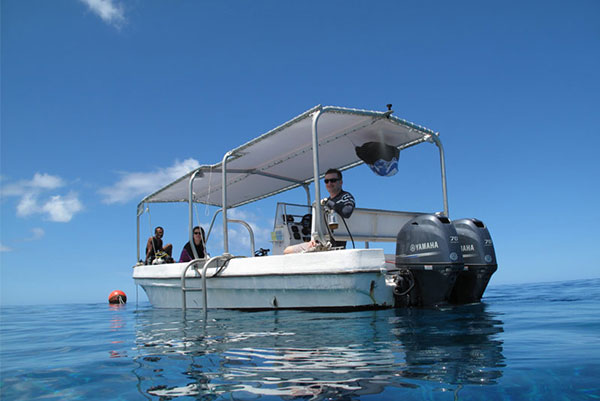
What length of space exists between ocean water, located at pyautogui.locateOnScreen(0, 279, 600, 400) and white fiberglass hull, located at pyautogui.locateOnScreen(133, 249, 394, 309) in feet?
1.77

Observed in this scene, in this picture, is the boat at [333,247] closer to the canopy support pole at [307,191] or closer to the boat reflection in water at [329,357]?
the canopy support pole at [307,191]

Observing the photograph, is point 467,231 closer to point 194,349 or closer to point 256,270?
point 256,270

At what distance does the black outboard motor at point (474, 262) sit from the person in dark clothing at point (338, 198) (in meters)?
1.45

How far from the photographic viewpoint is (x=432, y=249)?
16.2 ft

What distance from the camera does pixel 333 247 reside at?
559 centimetres

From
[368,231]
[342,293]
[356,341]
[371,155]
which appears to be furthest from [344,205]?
[356,341]

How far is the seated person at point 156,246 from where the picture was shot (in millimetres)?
10281

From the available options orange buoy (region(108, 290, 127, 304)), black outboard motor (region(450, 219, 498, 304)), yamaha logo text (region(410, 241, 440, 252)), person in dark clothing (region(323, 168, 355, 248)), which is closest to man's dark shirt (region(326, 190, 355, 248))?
person in dark clothing (region(323, 168, 355, 248))

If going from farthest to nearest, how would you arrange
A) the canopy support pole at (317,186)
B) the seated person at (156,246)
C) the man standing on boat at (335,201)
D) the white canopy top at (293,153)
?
1. the seated person at (156,246)
2. the white canopy top at (293,153)
3. the man standing on boat at (335,201)
4. the canopy support pole at (317,186)

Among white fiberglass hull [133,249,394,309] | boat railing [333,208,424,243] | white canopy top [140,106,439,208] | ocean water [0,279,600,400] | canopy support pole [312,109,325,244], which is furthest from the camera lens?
white canopy top [140,106,439,208]

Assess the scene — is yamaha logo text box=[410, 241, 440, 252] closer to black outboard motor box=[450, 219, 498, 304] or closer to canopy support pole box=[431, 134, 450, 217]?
black outboard motor box=[450, 219, 498, 304]

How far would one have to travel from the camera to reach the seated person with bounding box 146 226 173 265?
33.7 ft

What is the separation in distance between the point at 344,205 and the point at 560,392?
13.3 feet

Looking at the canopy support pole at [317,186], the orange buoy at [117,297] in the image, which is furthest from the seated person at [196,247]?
the orange buoy at [117,297]
